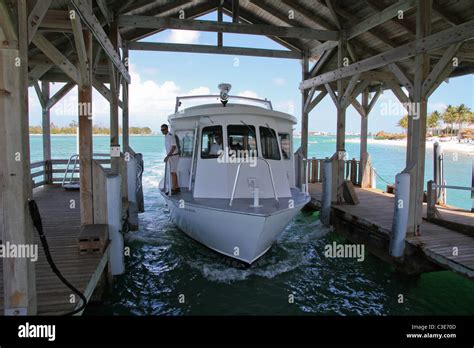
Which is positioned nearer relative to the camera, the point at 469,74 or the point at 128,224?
the point at 128,224

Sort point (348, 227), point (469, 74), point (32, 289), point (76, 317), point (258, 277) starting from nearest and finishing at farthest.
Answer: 1. point (32, 289)
2. point (76, 317)
3. point (258, 277)
4. point (348, 227)
5. point (469, 74)

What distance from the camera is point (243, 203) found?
6227 mm

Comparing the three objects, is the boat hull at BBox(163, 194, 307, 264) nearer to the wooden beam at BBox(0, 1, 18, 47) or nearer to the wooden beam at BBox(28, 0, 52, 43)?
the wooden beam at BBox(28, 0, 52, 43)

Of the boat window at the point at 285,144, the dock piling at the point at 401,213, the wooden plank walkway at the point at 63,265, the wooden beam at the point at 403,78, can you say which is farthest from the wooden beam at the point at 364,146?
the wooden plank walkway at the point at 63,265

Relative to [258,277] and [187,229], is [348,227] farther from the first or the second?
[187,229]

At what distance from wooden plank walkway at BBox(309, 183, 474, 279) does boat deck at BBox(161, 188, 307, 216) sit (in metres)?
1.74

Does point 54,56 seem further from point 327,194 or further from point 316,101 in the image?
point 316,101

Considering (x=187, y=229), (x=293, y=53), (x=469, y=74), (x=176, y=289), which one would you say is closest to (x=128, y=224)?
(x=187, y=229)

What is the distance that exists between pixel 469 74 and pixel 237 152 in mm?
6964

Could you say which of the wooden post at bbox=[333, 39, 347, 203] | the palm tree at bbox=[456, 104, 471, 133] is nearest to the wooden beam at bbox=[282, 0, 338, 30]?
the wooden post at bbox=[333, 39, 347, 203]

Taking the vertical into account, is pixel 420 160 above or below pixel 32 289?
above

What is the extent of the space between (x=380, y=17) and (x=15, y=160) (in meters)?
7.85

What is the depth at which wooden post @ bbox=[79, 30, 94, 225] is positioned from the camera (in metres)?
5.15

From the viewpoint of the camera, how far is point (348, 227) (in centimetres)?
838
